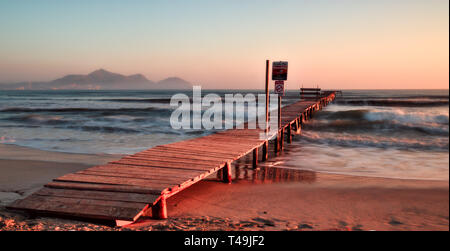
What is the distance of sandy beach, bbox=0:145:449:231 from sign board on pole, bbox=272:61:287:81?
245 cm

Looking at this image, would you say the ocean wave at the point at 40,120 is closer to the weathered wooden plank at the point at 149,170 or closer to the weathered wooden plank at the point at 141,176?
the weathered wooden plank at the point at 149,170

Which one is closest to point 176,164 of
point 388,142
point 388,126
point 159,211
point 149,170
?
point 149,170

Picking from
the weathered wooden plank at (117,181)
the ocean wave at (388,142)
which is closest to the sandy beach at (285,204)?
the weathered wooden plank at (117,181)

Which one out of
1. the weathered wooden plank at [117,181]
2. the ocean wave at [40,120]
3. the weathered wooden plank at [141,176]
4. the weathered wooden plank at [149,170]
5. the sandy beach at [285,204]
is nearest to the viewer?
the sandy beach at [285,204]

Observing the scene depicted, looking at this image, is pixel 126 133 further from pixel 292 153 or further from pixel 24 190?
pixel 24 190

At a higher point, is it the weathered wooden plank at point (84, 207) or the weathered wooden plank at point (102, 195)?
the weathered wooden plank at point (102, 195)

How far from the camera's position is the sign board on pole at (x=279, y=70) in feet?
25.8

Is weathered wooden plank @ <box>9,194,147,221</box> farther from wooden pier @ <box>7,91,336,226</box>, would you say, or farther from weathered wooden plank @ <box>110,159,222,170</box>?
weathered wooden plank @ <box>110,159,222,170</box>

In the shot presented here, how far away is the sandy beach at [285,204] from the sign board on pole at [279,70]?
2.45 m

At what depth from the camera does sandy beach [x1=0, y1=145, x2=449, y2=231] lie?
3.85 meters

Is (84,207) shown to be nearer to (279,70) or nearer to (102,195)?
(102,195)

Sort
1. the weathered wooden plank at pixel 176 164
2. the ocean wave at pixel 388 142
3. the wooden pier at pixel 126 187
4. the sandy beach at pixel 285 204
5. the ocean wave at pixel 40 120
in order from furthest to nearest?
the ocean wave at pixel 40 120
the ocean wave at pixel 388 142
the weathered wooden plank at pixel 176 164
the sandy beach at pixel 285 204
the wooden pier at pixel 126 187
